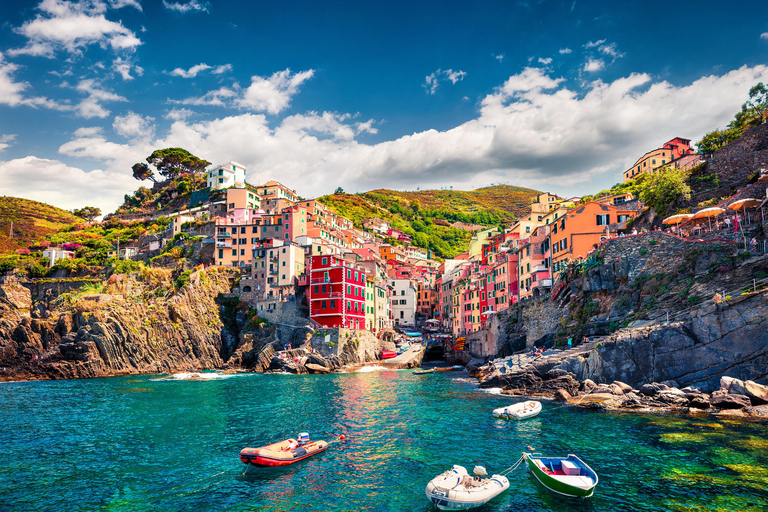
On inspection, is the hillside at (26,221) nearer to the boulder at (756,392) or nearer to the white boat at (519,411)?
the white boat at (519,411)

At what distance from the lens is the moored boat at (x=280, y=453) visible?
22.8m

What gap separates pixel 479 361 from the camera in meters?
67.1

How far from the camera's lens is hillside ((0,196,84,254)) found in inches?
4860

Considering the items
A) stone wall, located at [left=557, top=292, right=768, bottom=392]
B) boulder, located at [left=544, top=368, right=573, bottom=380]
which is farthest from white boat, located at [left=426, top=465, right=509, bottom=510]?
boulder, located at [left=544, top=368, right=573, bottom=380]

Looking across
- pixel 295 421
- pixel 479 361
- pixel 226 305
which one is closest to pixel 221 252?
pixel 226 305

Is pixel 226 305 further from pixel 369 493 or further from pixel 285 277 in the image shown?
pixel 369 493

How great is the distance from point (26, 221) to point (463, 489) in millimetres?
169040

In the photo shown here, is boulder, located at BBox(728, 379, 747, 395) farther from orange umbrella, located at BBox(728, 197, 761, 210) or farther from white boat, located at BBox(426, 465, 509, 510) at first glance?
white boat, located at BBox(426, 465, 509, 510)

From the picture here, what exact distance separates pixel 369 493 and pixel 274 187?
110 metres

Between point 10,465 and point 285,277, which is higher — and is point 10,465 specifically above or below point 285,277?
below

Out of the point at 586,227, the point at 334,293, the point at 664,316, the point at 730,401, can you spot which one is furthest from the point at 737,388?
the point at 334,293

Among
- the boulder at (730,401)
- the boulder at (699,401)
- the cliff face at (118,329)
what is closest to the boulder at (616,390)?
the boulder at (699,401)

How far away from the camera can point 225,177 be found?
12094 cm

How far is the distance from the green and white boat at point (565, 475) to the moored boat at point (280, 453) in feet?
38.5
